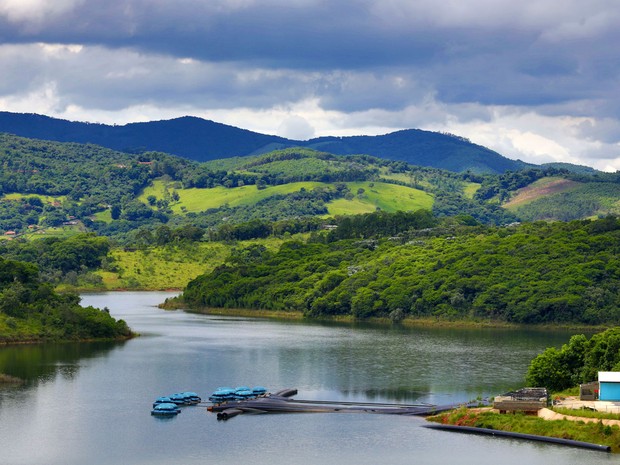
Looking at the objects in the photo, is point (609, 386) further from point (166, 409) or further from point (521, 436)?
point (166, 409)

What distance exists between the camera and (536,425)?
242 feet

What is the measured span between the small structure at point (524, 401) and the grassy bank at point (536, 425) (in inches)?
37.6

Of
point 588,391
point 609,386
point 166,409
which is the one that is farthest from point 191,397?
point 609,386

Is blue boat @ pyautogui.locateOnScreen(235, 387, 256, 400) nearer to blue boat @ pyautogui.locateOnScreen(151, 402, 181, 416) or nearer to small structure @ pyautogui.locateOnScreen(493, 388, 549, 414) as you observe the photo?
blue boat @ pyautogui.locateOnScreen(151, 402, 181, 416)

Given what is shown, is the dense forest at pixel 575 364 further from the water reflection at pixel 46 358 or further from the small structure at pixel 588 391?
the water reflection at pixel 46 358

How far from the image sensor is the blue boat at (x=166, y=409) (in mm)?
87062

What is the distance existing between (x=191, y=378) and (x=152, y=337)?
3569cm

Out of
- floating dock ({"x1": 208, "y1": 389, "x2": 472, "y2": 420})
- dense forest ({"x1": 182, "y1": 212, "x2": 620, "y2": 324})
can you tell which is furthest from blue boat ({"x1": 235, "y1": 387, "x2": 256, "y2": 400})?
dense forest ({"x1": 182, "y1": 212, "x2": 620, "y2": 324})

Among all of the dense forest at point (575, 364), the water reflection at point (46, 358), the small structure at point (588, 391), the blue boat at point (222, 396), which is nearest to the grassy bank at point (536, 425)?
the small structure at point (588, 391)

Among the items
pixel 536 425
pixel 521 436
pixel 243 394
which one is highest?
pixel 536 425

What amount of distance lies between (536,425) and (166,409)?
1147 inches

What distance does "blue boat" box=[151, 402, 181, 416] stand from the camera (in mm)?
87062

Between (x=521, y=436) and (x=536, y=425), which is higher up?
(x=536, y=425)

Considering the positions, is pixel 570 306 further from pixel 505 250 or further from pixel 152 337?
pixel 152 337
